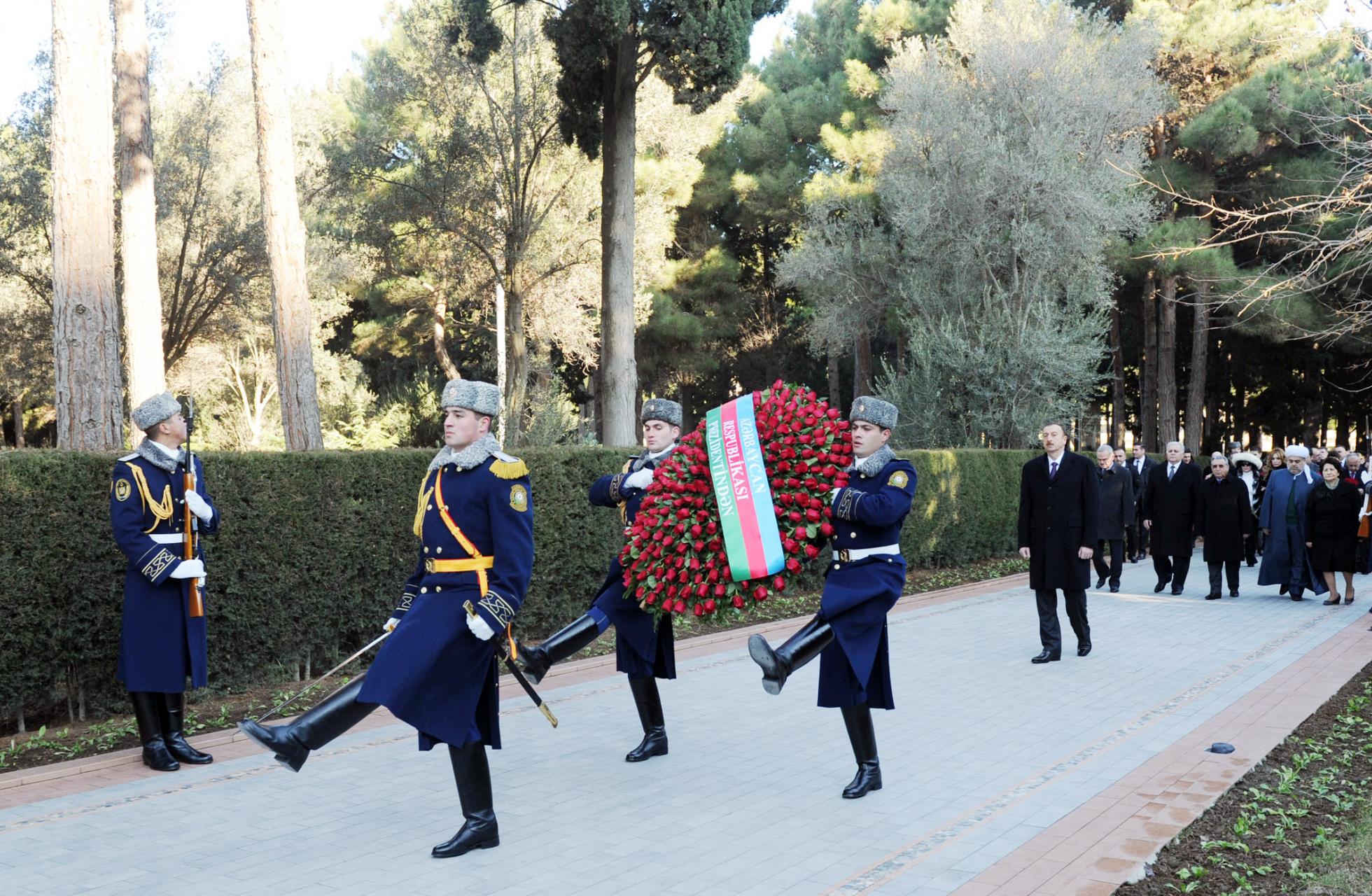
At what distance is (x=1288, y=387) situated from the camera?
42500 millimetres

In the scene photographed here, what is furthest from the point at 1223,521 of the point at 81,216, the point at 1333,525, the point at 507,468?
the point at 81,216

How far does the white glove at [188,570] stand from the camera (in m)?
6.34

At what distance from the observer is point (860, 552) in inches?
231

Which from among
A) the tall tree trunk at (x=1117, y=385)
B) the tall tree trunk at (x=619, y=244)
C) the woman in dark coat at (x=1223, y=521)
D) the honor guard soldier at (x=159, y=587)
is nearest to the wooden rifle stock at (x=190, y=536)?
the honor guard soldier at (x=159, y=587)

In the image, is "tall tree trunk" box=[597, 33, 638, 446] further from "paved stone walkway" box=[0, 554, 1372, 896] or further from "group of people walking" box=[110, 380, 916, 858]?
"group of people walking" box=[110, 380, 916, 858]

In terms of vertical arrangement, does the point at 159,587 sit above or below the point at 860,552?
below

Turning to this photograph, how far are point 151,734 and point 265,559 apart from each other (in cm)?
202

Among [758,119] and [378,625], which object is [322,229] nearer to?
[758,119]

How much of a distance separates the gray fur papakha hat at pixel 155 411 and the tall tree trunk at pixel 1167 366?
3041cm

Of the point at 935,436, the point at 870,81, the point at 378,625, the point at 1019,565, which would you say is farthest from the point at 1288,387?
the point at 378,625

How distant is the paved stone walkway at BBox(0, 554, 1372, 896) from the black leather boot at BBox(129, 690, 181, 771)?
0.30ft

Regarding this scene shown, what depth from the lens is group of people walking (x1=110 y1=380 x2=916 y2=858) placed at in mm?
4863

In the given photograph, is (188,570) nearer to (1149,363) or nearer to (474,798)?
(474,798)

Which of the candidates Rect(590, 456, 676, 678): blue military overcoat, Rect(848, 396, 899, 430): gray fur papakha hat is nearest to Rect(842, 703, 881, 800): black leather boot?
Rect(590, 456, 676, 678): blue military overcoat
